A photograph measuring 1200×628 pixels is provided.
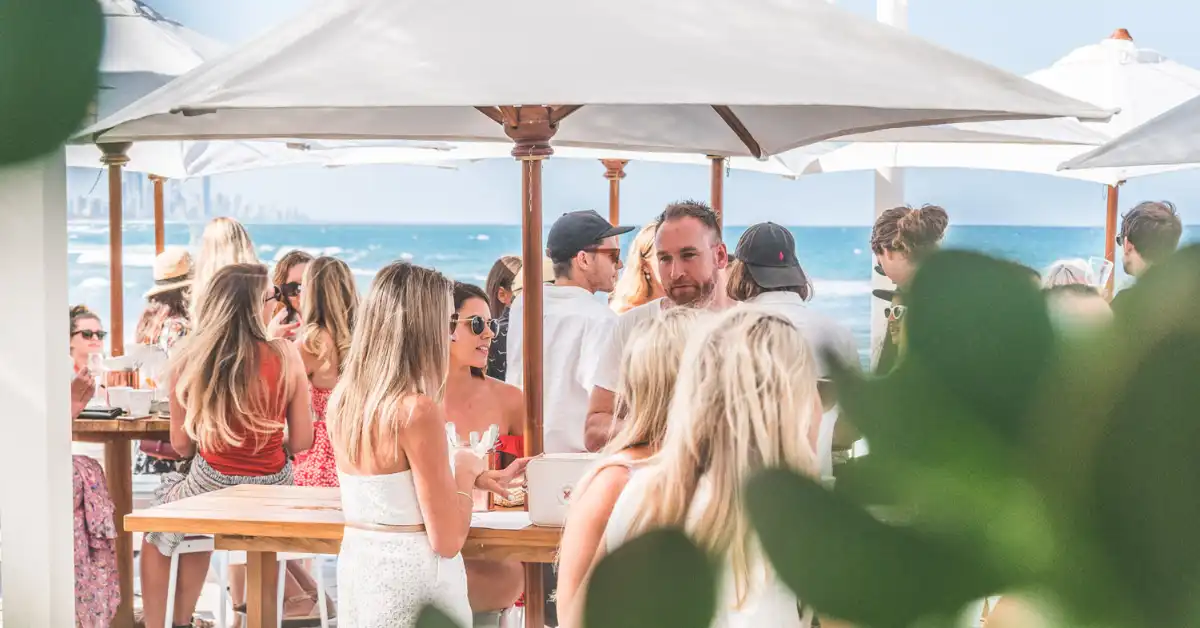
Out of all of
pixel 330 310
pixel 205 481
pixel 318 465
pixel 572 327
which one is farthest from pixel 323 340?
pixel 572 327

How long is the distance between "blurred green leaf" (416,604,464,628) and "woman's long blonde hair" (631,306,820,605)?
46 millimetres

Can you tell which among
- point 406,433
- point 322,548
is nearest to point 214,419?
point 322,548

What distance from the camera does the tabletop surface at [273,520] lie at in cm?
351

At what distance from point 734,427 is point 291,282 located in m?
5.38

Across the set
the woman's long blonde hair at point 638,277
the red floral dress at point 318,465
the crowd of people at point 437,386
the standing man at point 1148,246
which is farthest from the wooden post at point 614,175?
the standing man at point 1148,246

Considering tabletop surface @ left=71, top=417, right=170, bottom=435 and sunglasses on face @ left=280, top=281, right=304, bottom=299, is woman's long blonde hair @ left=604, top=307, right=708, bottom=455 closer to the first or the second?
tabletop surface @ left=71, top=417, right=170, bottom=435

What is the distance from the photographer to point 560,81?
203 centimetres

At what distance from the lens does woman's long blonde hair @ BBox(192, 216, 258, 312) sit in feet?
18.0

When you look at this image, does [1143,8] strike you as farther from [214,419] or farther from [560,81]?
[214,419]

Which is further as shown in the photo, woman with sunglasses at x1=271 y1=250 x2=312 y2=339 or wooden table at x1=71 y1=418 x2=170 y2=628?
woman with sunglasses at x1=271 y1=250 x2=312 y2=339

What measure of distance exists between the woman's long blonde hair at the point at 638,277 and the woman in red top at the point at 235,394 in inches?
50.0

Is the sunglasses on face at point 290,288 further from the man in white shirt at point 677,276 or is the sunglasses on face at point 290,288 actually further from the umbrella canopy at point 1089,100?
the umbrella canopy at point 1089,100

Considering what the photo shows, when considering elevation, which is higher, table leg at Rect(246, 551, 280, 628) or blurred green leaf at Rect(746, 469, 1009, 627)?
blurred green leaf at Rect(746, 469, 1009, 627)

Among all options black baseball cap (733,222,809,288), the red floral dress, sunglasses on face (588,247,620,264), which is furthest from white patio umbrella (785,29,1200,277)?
the red floral dress
